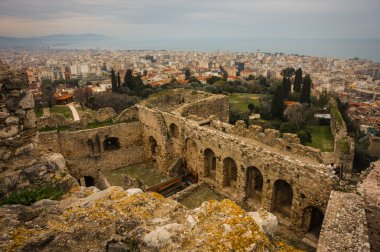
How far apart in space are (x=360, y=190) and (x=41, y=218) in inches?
310

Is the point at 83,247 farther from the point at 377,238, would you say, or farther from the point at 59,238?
the point at 377,238

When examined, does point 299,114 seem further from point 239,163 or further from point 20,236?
point 20,236

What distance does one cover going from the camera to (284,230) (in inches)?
389

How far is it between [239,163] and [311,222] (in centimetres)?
326

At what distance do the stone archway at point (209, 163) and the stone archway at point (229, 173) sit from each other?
2.78ft

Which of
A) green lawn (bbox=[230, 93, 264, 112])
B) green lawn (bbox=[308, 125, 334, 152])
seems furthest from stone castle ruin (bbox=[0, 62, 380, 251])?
green lawn (bbox=[230, 93, 264, 112])

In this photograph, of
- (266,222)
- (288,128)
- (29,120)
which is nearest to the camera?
(266,222)

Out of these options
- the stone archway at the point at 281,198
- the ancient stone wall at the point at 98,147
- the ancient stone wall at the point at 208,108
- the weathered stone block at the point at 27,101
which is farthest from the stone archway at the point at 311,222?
the ancient stone wall at the point at 98,147

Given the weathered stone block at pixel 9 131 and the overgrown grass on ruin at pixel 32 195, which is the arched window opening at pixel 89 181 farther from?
the weathered stone block at pixel 9 131

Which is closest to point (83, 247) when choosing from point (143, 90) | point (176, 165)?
point (176, 165)

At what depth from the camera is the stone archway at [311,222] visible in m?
9.29

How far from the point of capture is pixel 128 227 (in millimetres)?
3416

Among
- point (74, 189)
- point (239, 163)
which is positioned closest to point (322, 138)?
point (239, 163)

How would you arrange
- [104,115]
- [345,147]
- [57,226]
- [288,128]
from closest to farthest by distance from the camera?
1. [57,226]
2. [104,115]
3. [345,147]
4. [288,128]
